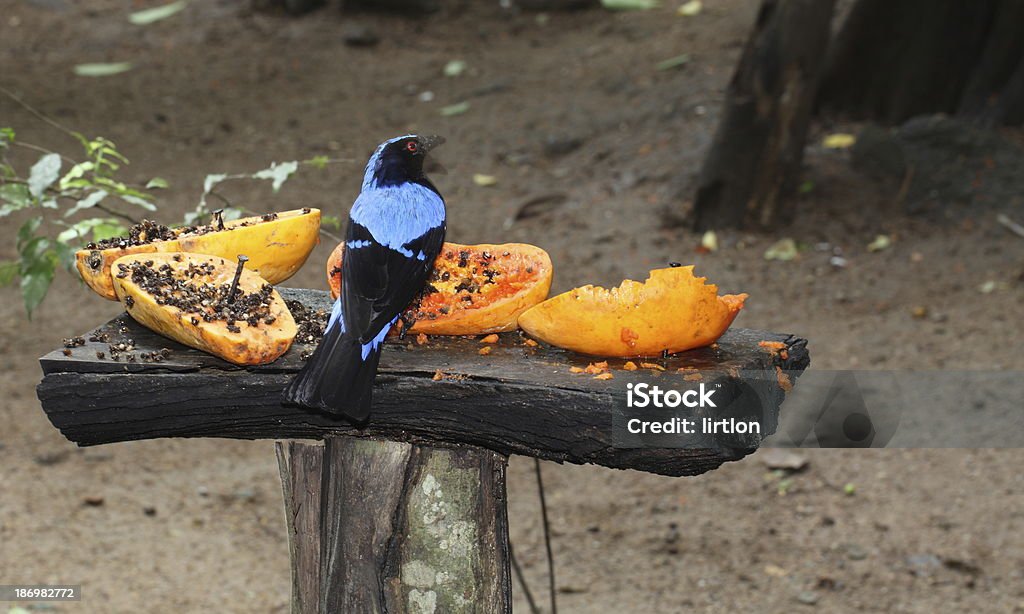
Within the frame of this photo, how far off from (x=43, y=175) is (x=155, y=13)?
8.76 metres

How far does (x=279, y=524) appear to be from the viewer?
4738 mm

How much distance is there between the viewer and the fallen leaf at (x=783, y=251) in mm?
6965

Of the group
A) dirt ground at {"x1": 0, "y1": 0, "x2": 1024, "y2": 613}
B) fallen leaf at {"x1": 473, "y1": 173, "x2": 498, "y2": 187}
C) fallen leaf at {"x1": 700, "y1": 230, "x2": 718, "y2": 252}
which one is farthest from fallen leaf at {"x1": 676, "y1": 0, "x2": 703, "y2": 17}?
fallen leaf at {"x1": 700, "y1": 230, "x2": 718, "y2": 252}

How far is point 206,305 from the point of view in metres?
2.57

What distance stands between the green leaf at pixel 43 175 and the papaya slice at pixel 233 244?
0.65m

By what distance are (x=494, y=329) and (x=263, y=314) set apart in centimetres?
53

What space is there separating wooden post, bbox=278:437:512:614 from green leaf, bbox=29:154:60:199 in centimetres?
144

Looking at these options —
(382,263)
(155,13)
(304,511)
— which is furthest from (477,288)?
(155,13)

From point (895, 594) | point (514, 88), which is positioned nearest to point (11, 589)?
point (895, 594)

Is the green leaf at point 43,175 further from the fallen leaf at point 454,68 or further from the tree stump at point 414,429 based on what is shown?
the fallen leaf at point 454,68

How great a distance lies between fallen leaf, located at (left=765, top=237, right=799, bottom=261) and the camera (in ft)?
22.9

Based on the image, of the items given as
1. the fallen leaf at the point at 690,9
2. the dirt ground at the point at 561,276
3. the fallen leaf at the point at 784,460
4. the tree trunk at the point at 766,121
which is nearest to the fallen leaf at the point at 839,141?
the dirt ground at the point at 561,276

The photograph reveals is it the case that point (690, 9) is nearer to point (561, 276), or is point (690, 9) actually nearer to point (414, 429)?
point (561, 276)

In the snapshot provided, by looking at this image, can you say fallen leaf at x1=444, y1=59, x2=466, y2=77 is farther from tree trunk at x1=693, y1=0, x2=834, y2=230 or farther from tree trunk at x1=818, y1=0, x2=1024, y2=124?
tree trunk at x1=693, y1=0, x2=834, y2=230
